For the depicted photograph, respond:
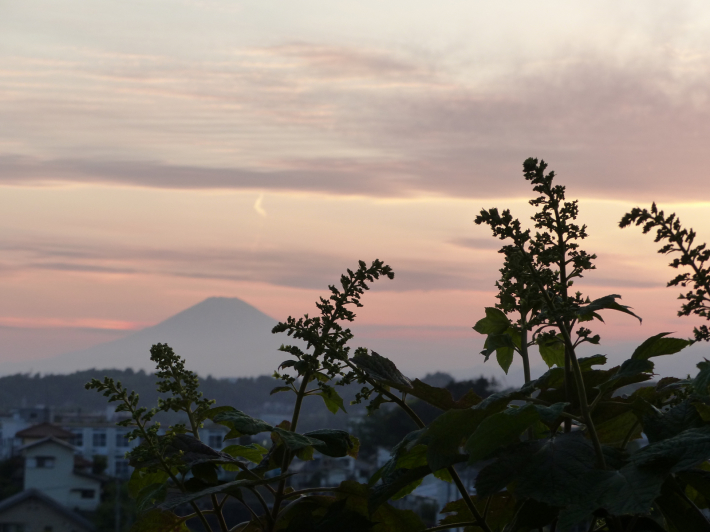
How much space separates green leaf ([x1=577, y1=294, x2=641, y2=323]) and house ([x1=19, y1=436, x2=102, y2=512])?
126 ft

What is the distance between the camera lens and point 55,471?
37625 millimetres

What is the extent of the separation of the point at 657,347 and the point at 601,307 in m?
0.19

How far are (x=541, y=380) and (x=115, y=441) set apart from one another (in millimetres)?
67106

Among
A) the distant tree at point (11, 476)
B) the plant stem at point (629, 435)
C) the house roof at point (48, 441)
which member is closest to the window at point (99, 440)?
the distant tree at point (11, 476)

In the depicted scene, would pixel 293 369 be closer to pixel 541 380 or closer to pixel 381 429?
pixel 541 380

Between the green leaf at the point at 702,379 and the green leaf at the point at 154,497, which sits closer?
the green leaf at the point at 702,379

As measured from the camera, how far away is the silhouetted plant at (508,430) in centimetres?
94

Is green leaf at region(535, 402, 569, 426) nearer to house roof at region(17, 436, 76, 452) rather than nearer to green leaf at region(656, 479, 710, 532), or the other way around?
green leaf at region(656, 479, 710, 532)

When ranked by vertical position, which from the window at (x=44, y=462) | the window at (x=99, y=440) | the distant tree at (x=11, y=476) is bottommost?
the window at (x=99, y=440)

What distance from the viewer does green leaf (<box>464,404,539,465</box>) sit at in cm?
94

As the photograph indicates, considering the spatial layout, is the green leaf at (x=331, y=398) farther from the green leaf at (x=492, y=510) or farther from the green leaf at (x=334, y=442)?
the green leaf at (x=492, y=510)

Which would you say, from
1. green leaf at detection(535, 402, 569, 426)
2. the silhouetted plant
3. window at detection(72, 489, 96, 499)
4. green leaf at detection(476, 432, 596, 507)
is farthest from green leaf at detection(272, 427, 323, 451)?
window at detection(72, 489, 96, 499)

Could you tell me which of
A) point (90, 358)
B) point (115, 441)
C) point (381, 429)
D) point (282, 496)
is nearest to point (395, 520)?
point (282, 496)

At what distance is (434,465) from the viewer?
1.03m
